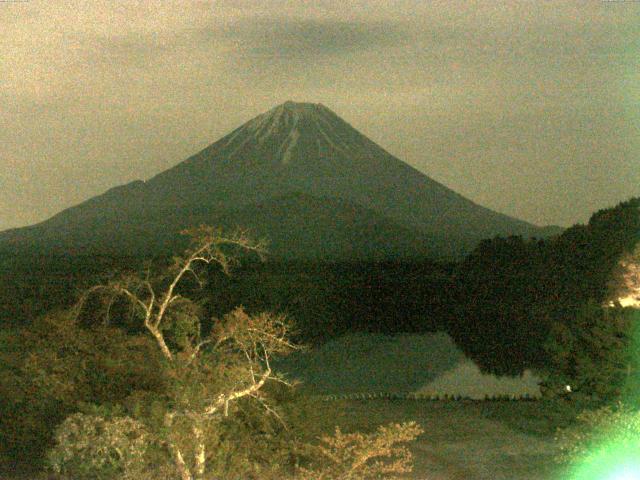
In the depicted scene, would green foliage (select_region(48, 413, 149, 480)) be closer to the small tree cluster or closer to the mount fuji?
the small tree cluster

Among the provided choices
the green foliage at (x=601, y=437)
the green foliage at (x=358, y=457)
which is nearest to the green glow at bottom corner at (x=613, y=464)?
the green foliage at (x=601, y=437)

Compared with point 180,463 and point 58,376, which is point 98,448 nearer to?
point 180,463

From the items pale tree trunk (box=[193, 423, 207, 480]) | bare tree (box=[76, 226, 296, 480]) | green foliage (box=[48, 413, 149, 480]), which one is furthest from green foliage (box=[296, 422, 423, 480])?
green foliage (box=[48, 413, 149, 480])

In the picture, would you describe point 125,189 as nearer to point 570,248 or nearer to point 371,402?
point 570,248

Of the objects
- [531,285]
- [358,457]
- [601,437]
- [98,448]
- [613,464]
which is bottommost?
[531,285]

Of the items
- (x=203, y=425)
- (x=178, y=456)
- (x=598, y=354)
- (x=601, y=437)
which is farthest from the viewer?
(x=598, y=354)

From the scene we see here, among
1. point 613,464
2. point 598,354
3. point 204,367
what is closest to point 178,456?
point 204,367

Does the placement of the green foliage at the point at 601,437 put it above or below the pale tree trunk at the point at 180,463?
below

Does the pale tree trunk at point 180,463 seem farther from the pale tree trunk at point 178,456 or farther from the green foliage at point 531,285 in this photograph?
the green foliage at point 531,285
